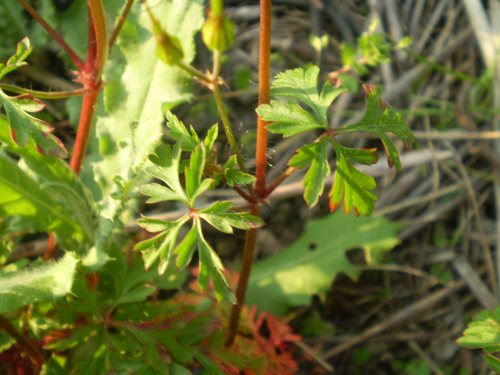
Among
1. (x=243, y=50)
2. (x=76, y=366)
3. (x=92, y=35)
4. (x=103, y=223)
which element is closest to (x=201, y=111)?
(x=243, y=50)

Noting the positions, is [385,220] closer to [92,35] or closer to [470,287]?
[470,287]

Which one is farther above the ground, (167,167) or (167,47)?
(167,47)

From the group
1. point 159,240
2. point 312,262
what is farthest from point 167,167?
point 312,262

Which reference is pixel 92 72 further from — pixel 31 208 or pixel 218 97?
pixel 218 97

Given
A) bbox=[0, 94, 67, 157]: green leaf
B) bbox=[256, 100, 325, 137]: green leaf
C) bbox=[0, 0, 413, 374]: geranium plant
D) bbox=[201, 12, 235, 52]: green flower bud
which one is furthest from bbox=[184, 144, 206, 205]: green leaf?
bbox=[0, 94, 67, 157]: green leaf

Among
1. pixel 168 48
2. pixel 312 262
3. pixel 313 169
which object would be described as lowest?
pixel 312 262

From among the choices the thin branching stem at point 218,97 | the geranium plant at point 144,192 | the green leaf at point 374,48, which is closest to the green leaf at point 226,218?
the geranium plant at point 144,192
